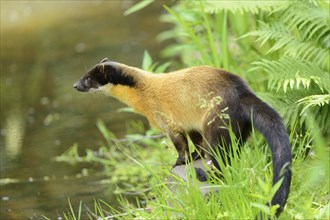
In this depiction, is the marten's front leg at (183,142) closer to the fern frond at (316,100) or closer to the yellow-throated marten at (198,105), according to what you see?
the yellow-throated marten at (198,105)

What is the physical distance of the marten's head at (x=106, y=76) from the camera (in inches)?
226

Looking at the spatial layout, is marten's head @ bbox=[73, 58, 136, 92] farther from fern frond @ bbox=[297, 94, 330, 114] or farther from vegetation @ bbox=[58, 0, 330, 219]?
fern frond @ bbox=[297, 94, 330, 114]

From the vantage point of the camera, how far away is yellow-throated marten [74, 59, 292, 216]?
4816 millimetres

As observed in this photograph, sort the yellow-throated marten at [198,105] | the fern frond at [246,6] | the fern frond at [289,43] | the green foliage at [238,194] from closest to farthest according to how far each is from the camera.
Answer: the green foliage at [238,194] < the yellow-throated marten at [198,105] < the fern frond at [289,43] < the fern frond at [246,6]

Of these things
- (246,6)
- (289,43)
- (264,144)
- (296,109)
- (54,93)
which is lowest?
(54,93)

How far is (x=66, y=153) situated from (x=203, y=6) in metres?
2.30

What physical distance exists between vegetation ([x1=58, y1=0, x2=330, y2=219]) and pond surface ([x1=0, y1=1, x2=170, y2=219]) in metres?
0.36

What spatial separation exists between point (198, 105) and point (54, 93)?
5879 millimetres

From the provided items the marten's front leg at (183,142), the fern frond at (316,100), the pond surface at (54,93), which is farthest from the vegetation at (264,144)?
the pond surface at (54,93)

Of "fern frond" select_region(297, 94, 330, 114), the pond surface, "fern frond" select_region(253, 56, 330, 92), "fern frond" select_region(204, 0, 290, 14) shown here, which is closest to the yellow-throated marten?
"fern frond" select_region(297, 94, 330, 114)

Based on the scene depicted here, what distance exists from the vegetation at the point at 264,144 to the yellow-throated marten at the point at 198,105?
0.49ft

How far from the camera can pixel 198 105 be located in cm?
516

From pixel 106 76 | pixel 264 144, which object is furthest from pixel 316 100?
pixel 106 76

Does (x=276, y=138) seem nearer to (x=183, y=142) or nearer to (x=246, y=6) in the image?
(x=183, y=142)
